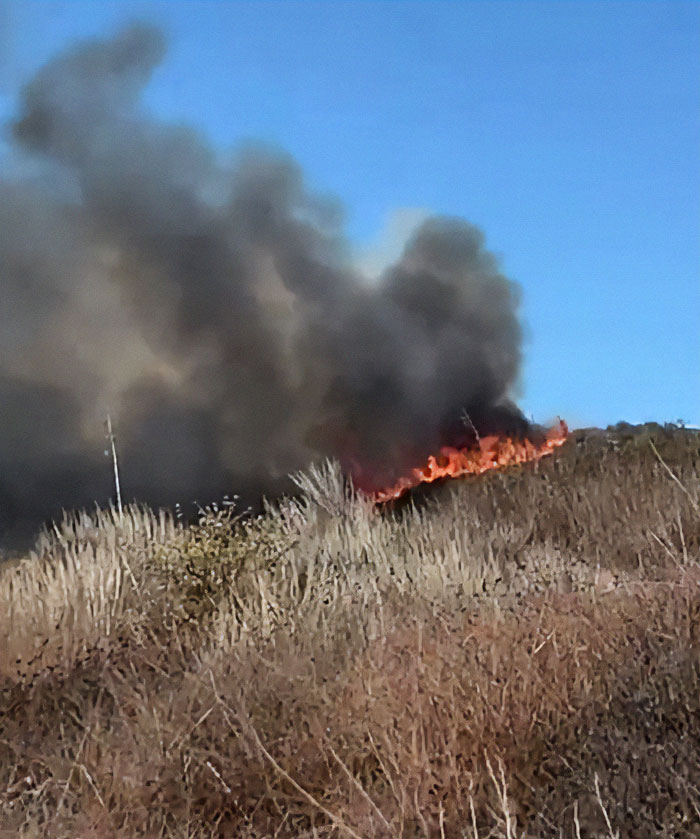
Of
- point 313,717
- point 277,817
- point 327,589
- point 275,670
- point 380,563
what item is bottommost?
point 277,817

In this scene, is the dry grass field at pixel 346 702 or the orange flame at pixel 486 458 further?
the orange flame at pixel 486 458

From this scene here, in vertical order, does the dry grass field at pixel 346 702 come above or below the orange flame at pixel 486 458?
below

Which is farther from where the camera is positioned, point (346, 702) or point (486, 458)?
point (486, 458)

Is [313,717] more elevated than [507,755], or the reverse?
[313,717]

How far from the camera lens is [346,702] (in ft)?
15.4

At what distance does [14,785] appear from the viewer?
187 inches

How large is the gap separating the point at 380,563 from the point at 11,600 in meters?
3.57

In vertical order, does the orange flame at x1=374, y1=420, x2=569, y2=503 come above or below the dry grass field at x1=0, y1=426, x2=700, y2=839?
above

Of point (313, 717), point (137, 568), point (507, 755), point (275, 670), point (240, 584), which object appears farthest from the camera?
point (137, 568)

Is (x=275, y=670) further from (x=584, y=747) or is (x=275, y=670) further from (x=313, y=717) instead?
(x=584, y=747)

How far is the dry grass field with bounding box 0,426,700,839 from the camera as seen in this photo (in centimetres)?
365

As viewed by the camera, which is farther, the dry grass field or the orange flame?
the orange flame

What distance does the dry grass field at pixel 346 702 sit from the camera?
3646mm

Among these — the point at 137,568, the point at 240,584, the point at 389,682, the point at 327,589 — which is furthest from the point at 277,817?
the point at 137,568
